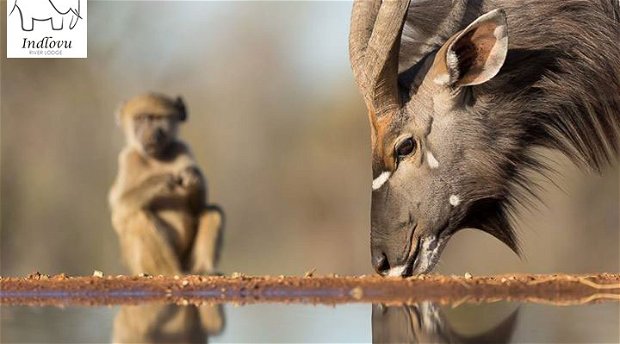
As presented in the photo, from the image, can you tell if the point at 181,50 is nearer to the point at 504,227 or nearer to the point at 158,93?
the point at 158,93

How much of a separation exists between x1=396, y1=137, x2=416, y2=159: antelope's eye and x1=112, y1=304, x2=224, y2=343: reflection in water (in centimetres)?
157

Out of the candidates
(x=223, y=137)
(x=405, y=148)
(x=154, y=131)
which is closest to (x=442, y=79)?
(x=405, y=148)

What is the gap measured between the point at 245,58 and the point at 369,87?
18.5 feet

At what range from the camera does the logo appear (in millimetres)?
10648

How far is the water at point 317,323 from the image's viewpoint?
554cm

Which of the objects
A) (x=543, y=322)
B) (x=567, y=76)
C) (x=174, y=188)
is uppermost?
(x=567, y=76)

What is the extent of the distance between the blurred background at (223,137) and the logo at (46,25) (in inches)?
38.3

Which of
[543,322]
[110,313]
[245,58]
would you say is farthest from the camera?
[245,58]

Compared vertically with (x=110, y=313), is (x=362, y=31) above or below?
above

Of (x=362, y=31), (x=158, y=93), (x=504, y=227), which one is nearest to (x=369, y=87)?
(x=362, y=31)

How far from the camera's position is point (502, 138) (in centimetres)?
809

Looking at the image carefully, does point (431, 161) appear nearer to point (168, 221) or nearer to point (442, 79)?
point (442, 79)

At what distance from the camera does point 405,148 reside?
7836 mm

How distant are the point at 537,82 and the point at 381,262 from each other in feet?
4.81
